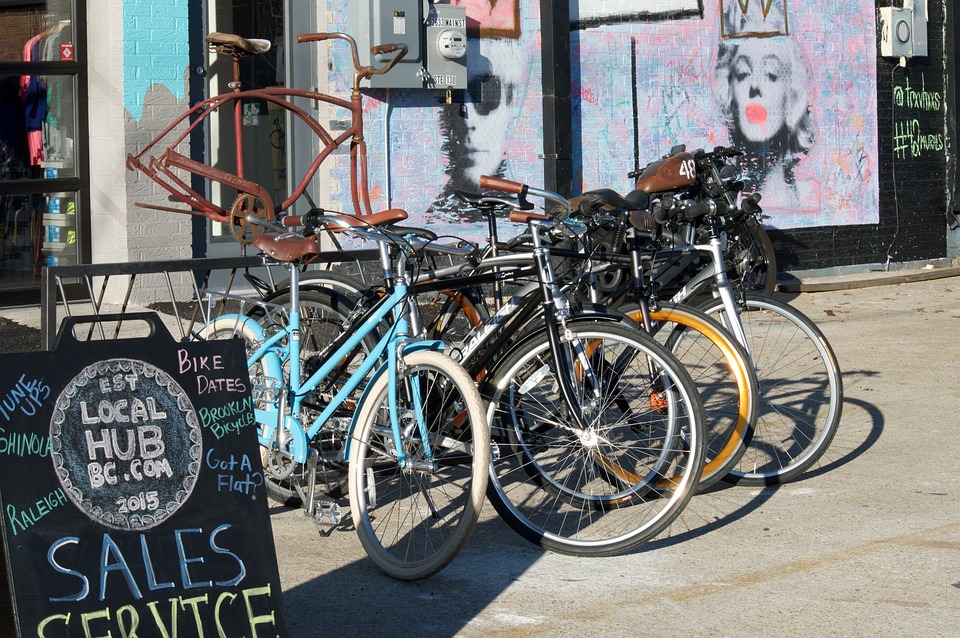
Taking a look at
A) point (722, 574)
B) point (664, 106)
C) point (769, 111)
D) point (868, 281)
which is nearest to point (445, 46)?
point (664, 106)

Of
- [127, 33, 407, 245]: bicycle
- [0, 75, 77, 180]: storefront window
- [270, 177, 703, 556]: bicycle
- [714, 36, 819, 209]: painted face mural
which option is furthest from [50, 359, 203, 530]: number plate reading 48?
[714, 36, 819, 209]: painted face mural

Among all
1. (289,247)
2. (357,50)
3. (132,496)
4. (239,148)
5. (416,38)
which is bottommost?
(132,496)

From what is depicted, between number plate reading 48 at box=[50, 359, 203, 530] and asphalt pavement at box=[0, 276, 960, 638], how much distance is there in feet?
2.74

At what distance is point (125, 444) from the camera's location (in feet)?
11.7

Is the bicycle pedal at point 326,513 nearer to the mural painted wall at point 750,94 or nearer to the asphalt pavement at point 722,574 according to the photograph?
the asphalt pavement at point 722,574

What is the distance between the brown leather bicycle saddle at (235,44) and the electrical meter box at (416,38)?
1.40m

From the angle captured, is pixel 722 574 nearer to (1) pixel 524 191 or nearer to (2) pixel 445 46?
(1) pixel 524 191

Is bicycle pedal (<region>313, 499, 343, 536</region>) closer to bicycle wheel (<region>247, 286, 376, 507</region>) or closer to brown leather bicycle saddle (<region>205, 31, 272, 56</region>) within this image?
bicycle wheel (<region>247, 286, 376, 507</region>)

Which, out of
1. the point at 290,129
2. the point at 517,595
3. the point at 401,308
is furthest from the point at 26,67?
the point at 517,595

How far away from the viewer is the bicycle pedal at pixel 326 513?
499 centimetres

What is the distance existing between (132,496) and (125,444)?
0.47ft

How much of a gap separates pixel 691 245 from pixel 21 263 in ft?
20.0

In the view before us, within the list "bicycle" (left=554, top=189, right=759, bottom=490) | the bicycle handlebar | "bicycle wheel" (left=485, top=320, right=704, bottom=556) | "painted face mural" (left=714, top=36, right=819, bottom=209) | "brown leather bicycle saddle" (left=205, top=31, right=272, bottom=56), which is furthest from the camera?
"painted face mural" (left=714, top=36, right=819, bottom=209)

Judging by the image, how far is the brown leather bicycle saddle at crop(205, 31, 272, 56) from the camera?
31.4 ft
